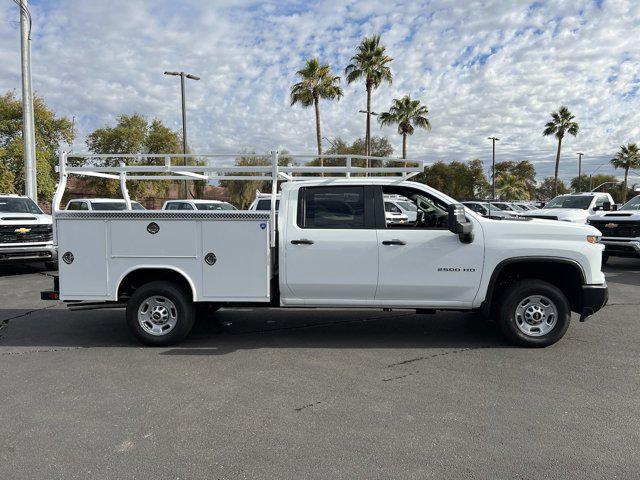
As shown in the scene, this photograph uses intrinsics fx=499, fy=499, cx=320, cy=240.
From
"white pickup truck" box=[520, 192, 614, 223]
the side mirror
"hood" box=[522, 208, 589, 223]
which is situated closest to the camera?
the side mirror

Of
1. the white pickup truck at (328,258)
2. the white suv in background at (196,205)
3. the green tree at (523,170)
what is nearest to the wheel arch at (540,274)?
the white pickup truck at (328,258)

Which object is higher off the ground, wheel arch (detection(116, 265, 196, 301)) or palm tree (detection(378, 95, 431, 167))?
palm tree (detection(378, 95, 431, 167))

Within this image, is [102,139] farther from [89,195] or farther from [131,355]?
[131,355]

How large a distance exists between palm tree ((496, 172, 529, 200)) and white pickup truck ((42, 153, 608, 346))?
5717cm

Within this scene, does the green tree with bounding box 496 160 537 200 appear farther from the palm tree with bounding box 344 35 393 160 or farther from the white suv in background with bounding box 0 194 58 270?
the white suv in background with bounding box 0 194 58 270

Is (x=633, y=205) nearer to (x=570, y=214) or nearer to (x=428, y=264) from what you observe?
(x=570, y=214)

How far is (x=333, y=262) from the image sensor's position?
545 cm

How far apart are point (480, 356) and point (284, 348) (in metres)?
2.15

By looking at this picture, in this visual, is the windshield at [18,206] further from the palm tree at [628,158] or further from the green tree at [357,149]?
the palm tree at [628,158]

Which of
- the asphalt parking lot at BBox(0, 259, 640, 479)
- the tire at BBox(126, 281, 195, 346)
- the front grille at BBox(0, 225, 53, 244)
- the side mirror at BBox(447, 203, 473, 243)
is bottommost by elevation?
the asphalt parking lot at BBox(0, 259, 640, 479)

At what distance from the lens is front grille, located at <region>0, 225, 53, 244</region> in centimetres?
1078

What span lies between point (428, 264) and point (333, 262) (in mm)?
1034

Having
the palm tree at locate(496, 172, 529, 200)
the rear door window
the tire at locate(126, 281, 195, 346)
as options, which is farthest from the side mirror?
the palm tree at locate(496, 172, 529, 200)

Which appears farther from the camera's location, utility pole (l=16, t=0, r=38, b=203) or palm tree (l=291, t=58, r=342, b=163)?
palm tree (l=291, t=58, r=342, b=163)
